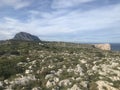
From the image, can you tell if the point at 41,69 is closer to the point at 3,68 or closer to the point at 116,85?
the point at 3,68

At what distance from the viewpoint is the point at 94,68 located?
50.7 metres

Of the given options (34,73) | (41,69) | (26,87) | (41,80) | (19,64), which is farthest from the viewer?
(19,64)

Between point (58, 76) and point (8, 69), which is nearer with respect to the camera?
point (58, 76)

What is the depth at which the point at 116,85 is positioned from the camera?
40.3 m

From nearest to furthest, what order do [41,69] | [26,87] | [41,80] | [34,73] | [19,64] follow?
1. [26,87]
2. [41,80]
3. [34,73]
4. [41,69]
5. [19,64]

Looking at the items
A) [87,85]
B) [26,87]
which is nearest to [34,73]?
[26,87]

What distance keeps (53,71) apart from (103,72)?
10.9 meters

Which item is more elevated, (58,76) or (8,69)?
(8,69)

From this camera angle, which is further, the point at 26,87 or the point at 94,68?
the point at 94,68

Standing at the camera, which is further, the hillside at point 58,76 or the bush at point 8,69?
the bush at point 8,69

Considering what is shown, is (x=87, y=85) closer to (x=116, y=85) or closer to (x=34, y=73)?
(x=116, y=85)

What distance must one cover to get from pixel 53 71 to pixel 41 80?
5.73 metres

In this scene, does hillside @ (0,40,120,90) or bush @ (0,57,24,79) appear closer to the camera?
hillside @ (0,40,120,90)

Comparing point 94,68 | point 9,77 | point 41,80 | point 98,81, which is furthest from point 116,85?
point 9,77
